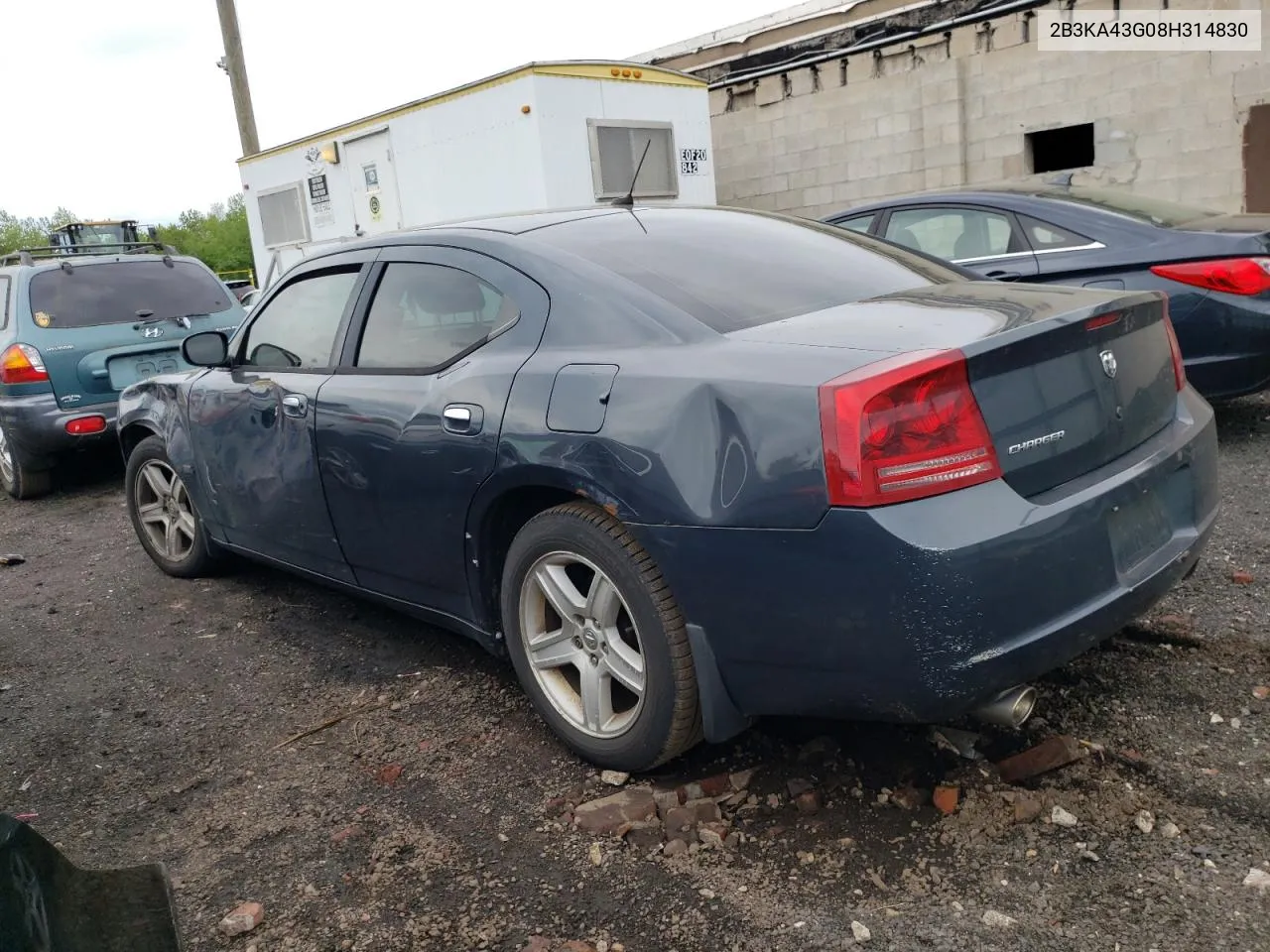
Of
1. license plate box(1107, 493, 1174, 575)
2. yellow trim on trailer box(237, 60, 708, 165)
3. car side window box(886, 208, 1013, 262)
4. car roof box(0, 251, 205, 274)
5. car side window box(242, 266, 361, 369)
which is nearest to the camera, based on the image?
license plate box(1107, 493, 1174, 575)

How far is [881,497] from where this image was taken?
215cm

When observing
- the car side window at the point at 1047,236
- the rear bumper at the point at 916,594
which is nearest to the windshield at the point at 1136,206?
the car side window at the point at 1047,236

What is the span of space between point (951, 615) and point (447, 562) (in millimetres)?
1636

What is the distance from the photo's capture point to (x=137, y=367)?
23.9 ft

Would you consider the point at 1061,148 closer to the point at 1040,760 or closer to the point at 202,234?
the point at 1040,760

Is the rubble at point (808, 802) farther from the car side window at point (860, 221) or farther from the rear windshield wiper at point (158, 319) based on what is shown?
the rear windshield wiper at point (158, 319)

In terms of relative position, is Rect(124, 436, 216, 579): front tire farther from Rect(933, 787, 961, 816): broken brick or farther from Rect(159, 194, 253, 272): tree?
Rect(159, 194, 253, 272): tree

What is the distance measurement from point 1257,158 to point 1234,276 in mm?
6314

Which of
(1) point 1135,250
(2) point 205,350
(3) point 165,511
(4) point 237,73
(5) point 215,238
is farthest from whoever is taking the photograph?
(5) point 215,238

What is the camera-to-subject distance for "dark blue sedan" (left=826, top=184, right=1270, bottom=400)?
516 cm

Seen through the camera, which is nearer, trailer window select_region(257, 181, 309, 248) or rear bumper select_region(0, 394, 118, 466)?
rear bumper select_region(0, 394, 118, 466)

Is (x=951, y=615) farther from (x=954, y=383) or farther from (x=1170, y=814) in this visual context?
(x=1170, y=814)

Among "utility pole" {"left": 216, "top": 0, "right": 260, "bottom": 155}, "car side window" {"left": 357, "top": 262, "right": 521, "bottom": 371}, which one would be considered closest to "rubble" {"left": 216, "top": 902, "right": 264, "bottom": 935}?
"car side window" {"left": 357, "top": 262, "right": 521, "bottom": 371}

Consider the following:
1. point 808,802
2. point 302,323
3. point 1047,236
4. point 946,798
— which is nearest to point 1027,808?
point 946,798
